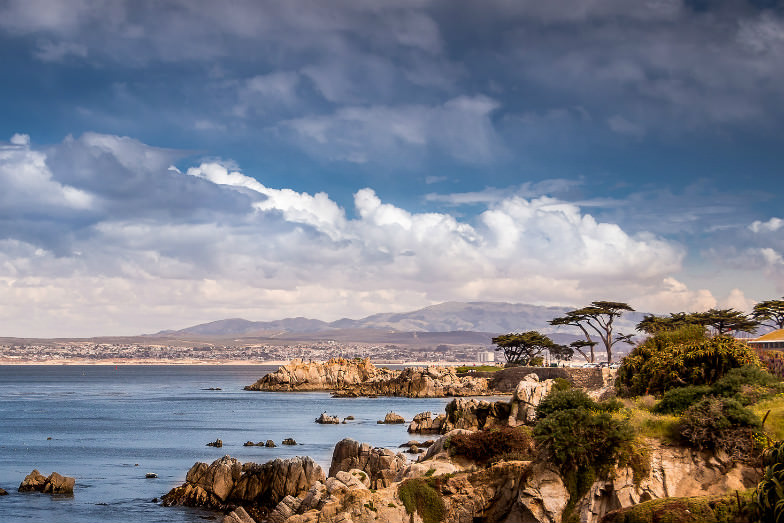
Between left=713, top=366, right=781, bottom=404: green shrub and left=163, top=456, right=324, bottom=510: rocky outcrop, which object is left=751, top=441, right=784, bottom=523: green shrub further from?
left=163, top=456, right=324, bottom=510: rocky outcrop

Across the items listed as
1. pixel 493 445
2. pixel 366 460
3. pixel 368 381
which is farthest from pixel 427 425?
pixel 368 381

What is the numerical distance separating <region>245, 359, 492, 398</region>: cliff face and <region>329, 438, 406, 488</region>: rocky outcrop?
90.3 m

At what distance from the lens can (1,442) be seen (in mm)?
72000

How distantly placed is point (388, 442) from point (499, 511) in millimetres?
37533

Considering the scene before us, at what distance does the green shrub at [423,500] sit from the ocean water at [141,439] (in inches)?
517

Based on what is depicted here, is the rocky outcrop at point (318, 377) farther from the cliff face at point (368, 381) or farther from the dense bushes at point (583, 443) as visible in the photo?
the dense bushes at point (583, 443)

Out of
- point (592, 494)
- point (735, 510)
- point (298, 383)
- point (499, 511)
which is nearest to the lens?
point (735, 510)

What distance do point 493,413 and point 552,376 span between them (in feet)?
248

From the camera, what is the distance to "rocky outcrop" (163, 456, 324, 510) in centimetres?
4017

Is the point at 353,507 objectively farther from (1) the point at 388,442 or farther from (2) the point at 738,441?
(1) the point at 388,442

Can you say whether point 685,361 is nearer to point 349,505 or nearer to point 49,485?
point 349,505

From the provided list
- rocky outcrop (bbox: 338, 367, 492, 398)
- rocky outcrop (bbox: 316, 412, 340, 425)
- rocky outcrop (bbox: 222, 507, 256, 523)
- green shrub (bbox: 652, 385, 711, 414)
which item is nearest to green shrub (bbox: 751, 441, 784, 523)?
green shrub (bbox: 652, 385, 711, 414)

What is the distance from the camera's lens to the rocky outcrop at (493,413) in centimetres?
5031

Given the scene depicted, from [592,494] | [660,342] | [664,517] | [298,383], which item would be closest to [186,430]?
[660,342]
